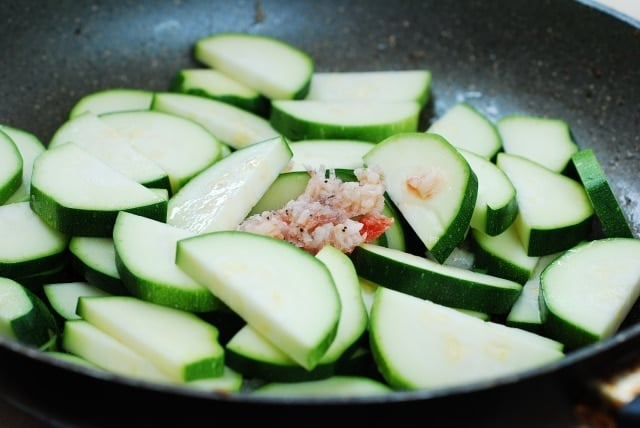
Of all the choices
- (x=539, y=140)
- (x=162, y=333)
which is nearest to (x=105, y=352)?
(x=162, y=333)

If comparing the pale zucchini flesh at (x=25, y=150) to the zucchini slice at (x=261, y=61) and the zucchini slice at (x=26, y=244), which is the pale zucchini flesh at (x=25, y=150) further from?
the zucchini slice at (x=261, y=61)

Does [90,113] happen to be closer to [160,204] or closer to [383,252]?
[160,204]

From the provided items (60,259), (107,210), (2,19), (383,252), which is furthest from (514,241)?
(2,19)

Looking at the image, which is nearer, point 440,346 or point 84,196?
point 440,346

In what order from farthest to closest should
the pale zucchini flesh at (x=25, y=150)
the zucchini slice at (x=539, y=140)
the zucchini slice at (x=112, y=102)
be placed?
the zucchini slice at (x=112, y=102)
the zucchini slice at (x=539, y=140)
the pale zucchini flesh at (x=25, y=150)

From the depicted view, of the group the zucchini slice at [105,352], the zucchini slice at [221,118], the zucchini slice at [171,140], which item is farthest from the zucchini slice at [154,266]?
the zucchini slice at [221,118]

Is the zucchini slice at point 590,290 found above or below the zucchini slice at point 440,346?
above

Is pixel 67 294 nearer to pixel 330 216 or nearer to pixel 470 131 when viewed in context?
pixel 330 216
